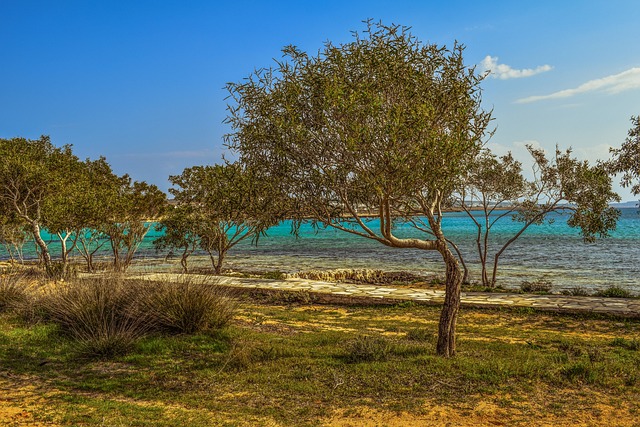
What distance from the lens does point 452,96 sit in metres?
8.13

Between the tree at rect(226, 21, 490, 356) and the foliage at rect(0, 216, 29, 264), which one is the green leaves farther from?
the foliage at rect(0, 216, 29, 264)

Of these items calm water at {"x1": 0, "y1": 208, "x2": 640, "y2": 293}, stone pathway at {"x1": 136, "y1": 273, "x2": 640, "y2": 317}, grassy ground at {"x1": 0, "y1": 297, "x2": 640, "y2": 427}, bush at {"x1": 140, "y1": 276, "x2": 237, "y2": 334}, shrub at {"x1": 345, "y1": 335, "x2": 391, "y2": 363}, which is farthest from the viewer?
calm water at {"x1": 0, "y1": 208, "x2": 640, "y2": 293}

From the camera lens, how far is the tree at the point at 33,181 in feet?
66.4

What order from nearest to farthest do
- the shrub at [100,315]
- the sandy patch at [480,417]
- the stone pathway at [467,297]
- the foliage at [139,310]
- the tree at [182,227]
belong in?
the sandy patch at [480,417]
the shrub at [100,315]
the foliage at [139,310]
the stone pathway at [467,297]
the tree at [182,227]

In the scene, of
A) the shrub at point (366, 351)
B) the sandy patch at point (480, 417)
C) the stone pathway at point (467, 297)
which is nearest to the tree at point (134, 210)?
the stone pathway at point (467, 297)

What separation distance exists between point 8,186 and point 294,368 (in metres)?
17.3

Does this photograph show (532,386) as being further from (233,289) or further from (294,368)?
(233,289)

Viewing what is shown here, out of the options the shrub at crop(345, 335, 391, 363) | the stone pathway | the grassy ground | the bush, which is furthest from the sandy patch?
→ the stone pathway

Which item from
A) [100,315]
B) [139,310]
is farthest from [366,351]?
[100,315]

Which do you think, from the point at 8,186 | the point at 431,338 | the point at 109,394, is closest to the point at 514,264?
the point at 431,338

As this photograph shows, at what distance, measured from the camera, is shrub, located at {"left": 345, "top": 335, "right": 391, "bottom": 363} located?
908 centimetres

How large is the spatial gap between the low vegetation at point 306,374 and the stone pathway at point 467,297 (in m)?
1.39

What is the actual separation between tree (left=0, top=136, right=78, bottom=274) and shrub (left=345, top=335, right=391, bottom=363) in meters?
15.0

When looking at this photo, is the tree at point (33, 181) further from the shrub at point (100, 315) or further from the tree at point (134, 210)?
the shrub at point (100, 315)
